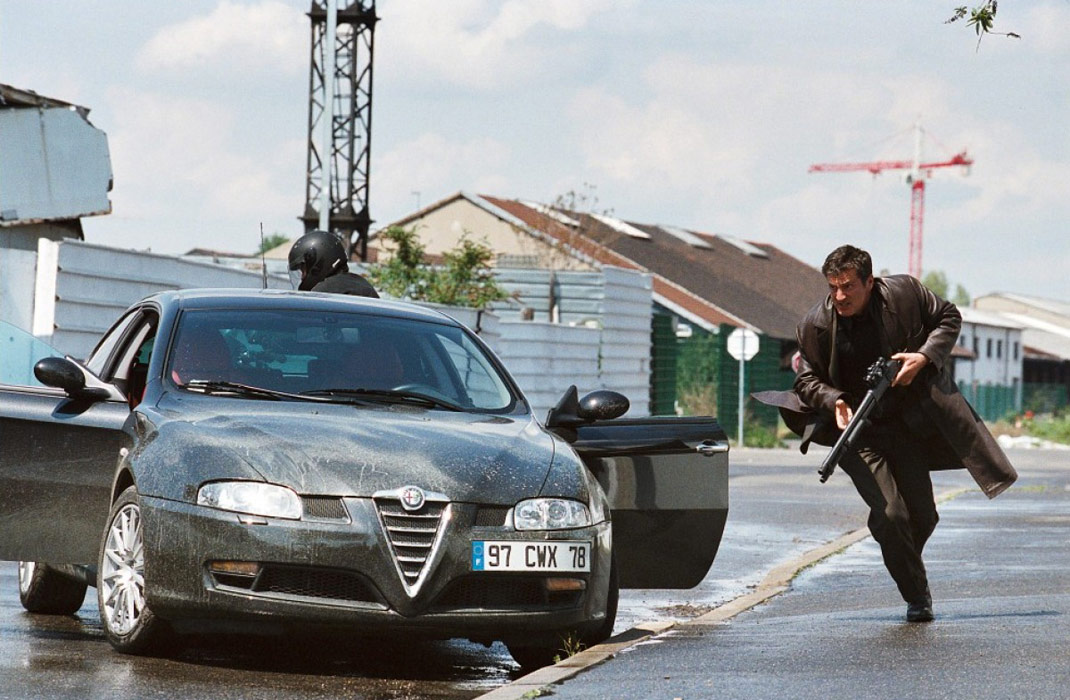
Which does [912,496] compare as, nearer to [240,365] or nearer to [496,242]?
[240,365]

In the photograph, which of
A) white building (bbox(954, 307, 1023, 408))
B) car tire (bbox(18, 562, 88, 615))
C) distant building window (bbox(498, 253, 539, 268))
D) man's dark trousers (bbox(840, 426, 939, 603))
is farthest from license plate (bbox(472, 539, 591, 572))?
white building (bbox(954, 307, 1023, 408))

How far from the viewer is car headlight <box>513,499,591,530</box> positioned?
7227 millimetres

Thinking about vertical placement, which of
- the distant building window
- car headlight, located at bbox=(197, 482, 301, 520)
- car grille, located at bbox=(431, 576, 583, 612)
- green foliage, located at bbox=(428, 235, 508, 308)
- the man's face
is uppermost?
the distant building window

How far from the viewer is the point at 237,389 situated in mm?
7914

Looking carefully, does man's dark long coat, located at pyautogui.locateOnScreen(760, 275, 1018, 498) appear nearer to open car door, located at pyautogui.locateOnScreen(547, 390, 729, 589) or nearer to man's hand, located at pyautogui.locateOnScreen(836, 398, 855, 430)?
man's hand, located at pyautogui.locateOnScreen(836, 398, 855, 430)

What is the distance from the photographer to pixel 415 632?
7043mm

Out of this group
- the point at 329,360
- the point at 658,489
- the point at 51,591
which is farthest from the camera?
the point at 51,591

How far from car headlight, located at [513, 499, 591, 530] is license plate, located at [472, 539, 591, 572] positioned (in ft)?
0.23

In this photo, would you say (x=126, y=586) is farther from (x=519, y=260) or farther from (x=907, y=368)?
(x=519, y=260)

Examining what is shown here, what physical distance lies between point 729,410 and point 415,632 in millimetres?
37589

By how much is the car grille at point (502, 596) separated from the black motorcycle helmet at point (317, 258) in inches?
145

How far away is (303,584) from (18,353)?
5.58m

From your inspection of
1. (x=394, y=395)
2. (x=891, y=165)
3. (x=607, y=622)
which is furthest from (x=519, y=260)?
(x=891, y=165)

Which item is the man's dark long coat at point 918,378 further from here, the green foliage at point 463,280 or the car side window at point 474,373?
the green foliage at point 463,280
